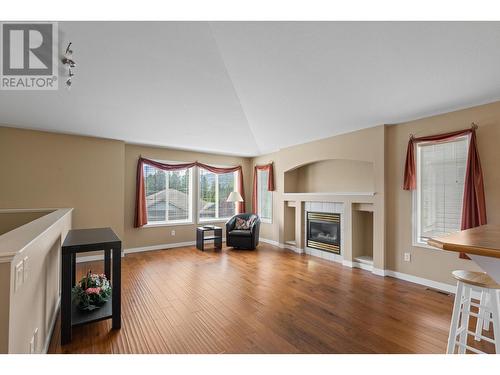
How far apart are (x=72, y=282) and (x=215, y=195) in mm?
4633

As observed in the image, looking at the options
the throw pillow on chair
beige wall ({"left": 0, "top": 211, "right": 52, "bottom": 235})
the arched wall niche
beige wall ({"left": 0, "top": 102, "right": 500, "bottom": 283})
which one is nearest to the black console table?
beige wall ({"left": 0, "top": 211, "right": 52, "bottom": 235})

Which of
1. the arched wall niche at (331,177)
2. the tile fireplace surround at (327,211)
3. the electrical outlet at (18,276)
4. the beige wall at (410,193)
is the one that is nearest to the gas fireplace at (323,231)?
the tile fireplace surround at (327,211)

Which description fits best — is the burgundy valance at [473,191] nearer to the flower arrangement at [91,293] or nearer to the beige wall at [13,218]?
the flower arrangement at [91,293]

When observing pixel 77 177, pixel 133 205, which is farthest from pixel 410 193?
pixel 77 177

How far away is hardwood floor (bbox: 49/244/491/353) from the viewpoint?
2.17m

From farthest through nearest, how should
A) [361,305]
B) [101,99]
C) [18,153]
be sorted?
[18,153], [101,99], [361,305]

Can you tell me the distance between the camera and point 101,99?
3951 mm

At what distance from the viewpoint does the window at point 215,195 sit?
6.68 meters

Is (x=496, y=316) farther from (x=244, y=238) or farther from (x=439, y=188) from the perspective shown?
(x=244, y=238)

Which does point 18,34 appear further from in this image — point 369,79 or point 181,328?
point 369,79

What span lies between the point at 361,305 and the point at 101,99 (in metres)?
4.78

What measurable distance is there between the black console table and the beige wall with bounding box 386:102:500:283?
3.94 meters

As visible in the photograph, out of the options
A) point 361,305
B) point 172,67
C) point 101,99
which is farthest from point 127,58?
point 361,305
